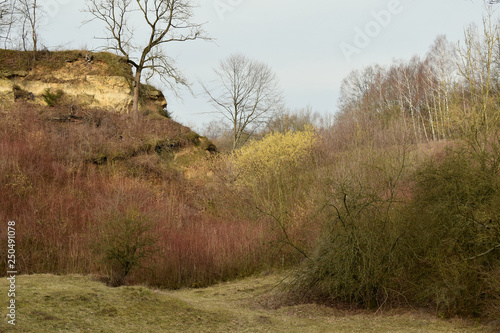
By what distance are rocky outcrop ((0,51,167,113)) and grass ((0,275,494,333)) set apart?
62.2 ft

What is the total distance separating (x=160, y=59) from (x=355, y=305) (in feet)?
68.5

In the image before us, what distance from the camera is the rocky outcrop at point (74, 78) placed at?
22.0 metres

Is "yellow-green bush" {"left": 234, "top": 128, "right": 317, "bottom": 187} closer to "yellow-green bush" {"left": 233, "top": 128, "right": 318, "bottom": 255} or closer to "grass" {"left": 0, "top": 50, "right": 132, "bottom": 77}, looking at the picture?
"yellow-green bush" {"left": 233, "top": 128, "right": 318, "bottom": 255}

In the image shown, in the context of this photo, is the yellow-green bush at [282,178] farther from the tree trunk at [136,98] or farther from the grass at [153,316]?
the tree trunk at [136,98]

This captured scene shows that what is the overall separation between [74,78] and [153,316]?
72.4 feet

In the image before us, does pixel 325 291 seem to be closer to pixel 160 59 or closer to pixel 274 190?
pixel 274 190

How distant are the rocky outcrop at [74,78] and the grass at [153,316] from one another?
1897 centimetres

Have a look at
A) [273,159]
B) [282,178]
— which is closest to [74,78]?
[273,159]

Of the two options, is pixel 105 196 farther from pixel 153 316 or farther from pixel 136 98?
pixel 153 316

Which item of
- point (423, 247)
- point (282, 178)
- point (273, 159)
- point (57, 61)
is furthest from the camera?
point (57, 61)

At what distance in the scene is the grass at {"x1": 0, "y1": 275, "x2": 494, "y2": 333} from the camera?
406cm

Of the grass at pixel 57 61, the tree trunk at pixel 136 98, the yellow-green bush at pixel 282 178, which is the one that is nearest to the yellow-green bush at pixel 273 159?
the yellow-green bush at pixel 282 178

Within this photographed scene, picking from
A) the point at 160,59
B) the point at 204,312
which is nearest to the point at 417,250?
the point at 204,312

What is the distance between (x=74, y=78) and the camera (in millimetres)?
23453
